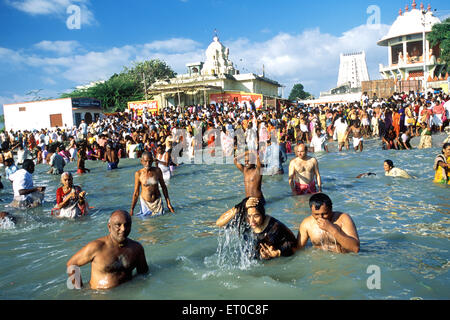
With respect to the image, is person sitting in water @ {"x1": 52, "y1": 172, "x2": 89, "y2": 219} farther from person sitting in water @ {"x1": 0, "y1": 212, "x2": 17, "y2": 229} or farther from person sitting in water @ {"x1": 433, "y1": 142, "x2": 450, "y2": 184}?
person sitting in water @ {"x1": 433, "y1": 142, "x2": 450, "y2": 184}

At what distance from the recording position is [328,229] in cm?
381

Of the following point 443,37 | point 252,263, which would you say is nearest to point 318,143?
point 252,263

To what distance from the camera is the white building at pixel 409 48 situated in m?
40.2

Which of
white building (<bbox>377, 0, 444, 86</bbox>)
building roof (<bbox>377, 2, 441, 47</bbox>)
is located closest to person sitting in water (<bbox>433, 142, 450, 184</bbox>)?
white building (<bbox>377, 0, 444, 86</bbox>)

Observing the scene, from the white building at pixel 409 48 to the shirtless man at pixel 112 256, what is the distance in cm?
4235

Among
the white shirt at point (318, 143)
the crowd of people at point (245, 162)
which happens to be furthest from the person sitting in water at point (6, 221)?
the white shirt at point (318, 143)

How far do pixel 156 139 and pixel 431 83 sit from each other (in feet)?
80.2

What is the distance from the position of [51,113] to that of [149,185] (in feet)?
97.7

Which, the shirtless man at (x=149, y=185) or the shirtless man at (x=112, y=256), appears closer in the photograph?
the shirtless man at (x=112, y=256)

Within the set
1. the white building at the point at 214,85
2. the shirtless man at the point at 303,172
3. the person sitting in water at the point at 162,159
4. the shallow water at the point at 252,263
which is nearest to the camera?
the shallow water at the point at 252,263

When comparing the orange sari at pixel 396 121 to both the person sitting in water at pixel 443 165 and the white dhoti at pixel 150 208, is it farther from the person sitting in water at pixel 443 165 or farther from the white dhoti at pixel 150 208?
the white dhoti at pixel 150 208

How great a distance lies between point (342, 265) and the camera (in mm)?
4184
